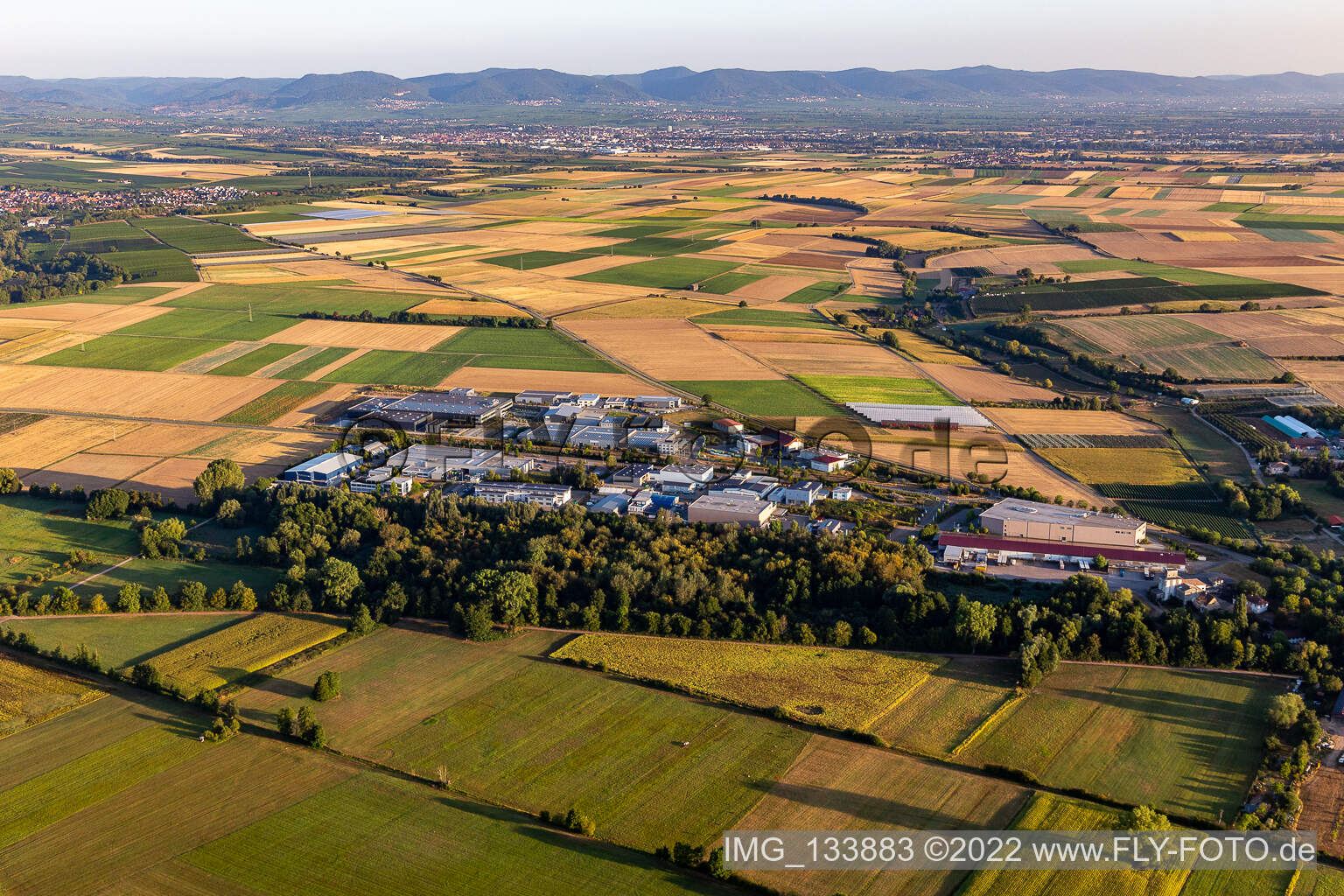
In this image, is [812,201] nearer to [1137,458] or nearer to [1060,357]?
[1060,357]

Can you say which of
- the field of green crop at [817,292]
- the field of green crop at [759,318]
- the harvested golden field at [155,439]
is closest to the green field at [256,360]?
the harvested golden field at [155,439]

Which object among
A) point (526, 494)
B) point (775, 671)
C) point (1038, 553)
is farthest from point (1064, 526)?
point (526, 494)

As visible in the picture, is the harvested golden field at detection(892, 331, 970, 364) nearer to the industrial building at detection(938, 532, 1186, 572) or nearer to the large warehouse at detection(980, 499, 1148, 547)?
the large warehouse at detection(980, 499, 1148, 547)

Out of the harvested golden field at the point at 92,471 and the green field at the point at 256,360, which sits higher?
the green field at the point at 256,360

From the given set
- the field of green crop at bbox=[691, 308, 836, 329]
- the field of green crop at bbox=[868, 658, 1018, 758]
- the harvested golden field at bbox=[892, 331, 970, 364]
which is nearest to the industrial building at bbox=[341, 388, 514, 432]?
the field of green crop at bbox=[691, 308, 836, 329]

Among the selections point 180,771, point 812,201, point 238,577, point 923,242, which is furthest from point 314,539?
point 812,201

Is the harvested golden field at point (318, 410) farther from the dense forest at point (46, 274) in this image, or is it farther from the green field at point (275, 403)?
the dense forest at point (46, 274)

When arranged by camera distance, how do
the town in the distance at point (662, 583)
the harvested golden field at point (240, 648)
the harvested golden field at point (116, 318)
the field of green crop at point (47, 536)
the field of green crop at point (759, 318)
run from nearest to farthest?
the town in the distance at point (662, 583)
the harvested golden field at point (240, 648)
the field of green crop at point (47, 536)
the harvested golden field at point (116, 318)
the field of green crop at point (759, 318)
